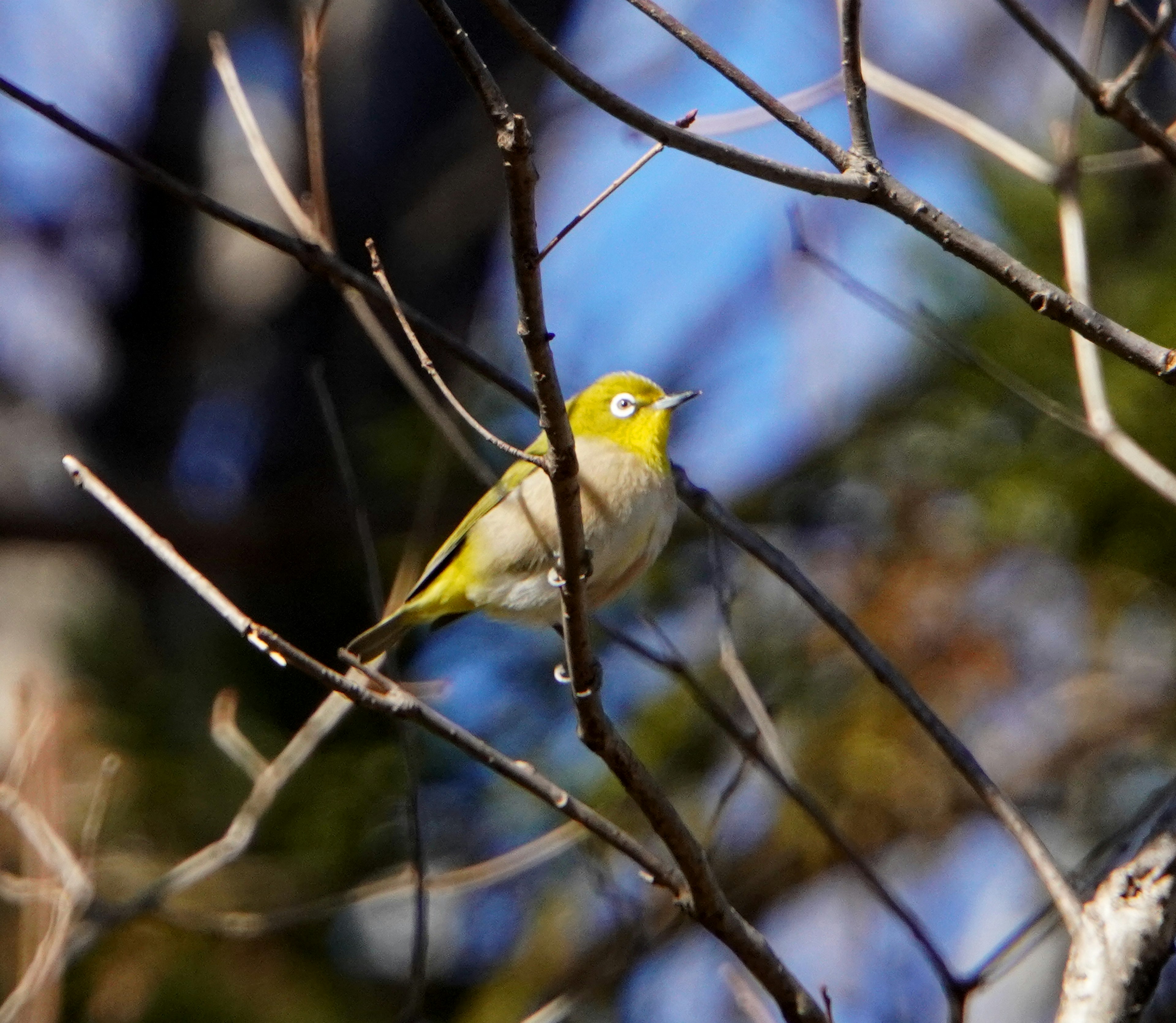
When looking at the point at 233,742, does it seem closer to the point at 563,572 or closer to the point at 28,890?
the point at 28,890

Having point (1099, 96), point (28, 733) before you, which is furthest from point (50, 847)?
point (1099, 96)

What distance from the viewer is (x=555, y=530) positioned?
4.43 m

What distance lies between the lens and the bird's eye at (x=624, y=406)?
15.9ft

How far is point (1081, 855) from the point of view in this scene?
516 cm

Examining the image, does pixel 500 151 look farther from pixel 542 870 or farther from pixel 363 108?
pixel 363 108

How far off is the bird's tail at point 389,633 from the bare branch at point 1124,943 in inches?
99.1

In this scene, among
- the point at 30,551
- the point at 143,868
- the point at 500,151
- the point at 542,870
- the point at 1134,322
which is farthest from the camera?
the point at 30,551

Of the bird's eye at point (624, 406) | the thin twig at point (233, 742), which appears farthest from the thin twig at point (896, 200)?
the bird's eye at point (624, 406)

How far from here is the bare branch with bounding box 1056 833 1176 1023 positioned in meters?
2.64

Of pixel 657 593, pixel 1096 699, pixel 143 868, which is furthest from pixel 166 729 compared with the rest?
pixel 1096 699

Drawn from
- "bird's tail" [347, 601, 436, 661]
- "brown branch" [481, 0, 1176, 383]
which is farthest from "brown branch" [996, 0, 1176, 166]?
"bird's tail" [347, 601, 436, 661]

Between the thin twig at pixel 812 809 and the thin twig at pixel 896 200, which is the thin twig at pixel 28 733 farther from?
the thin twig at pixel 896 200

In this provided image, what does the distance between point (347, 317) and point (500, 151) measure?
5930 mm

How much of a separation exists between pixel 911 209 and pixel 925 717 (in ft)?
3.67
